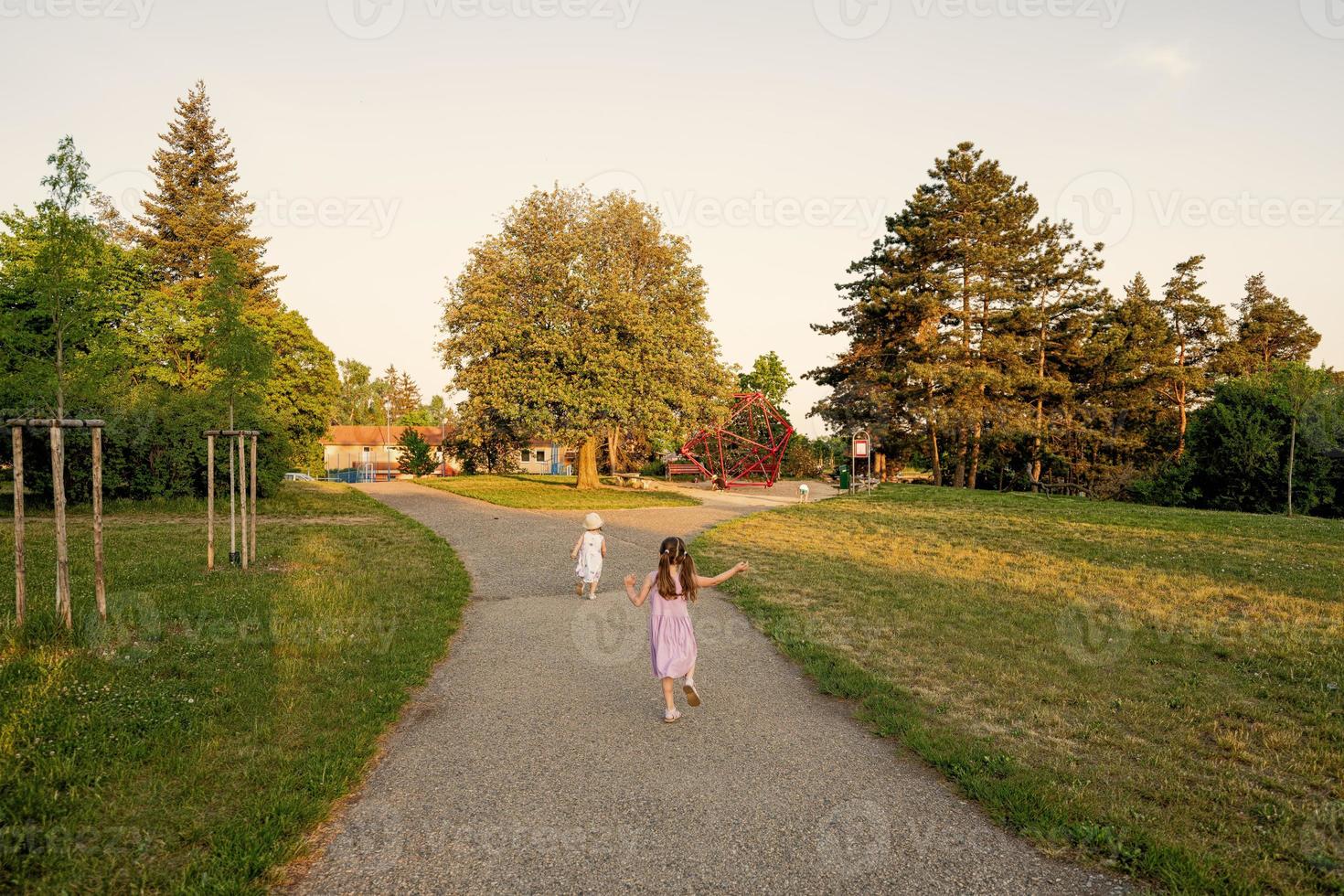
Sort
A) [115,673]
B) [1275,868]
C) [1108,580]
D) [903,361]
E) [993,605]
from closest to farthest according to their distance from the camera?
[1275,868]
[115,673]
[993,605]
[1108,580]
[903,361]

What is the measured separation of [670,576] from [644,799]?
6.11 feet

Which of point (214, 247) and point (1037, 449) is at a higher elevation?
point (214, 247)

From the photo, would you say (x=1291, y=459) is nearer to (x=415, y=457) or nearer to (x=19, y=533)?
(x=19, y=533)

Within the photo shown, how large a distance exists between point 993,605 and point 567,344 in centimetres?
1932

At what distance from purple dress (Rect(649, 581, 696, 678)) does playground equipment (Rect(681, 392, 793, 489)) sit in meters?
28.8

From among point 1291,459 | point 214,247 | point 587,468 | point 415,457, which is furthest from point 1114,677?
point 415,457

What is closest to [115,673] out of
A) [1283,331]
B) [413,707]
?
[413,707]

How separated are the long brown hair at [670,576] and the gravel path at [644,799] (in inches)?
38.6

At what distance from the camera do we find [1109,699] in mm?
5824

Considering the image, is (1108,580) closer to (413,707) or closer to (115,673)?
(413,707)

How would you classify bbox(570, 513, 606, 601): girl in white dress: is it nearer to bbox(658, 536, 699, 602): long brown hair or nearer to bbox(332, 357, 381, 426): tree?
bbox(658, 536, 699, 602): long brown hair

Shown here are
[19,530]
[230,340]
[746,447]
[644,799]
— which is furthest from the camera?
[746,447]

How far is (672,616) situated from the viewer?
18.7 ft

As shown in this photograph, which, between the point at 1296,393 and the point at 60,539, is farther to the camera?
the point at 1296,393
